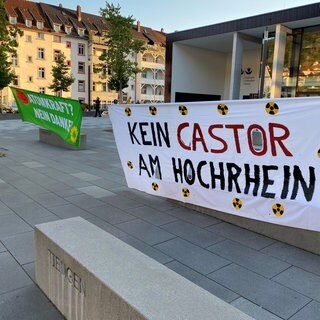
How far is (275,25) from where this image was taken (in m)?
14.6

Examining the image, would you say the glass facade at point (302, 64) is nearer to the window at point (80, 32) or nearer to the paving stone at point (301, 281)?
the paving stone at point (301, 281)

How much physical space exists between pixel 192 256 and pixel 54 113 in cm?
946

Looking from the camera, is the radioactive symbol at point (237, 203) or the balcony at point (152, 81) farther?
the balcony at point (152, 81)

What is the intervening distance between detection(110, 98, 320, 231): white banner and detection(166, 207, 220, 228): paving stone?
22 centimetres

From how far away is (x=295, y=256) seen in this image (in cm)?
385

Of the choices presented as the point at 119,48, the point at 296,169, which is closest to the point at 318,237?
the point at 296,169

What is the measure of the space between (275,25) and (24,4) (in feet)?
175

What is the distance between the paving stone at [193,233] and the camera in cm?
426

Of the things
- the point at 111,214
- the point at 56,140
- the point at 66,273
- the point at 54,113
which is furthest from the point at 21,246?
the point at 56,140

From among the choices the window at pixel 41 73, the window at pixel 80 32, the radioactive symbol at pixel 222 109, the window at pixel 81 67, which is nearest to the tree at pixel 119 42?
the radioactive symbol at pixel 222 109

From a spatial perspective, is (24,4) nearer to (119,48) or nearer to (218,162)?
(119,48)

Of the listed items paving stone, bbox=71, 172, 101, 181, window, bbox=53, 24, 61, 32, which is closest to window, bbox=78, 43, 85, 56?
window, bbox=53, 24, 61, 32

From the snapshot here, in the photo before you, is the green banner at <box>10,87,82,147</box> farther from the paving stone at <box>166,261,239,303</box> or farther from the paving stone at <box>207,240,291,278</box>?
the paving stone at <box>166,261,239,303</box>

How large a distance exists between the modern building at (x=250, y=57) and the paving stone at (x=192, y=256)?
9.02m
